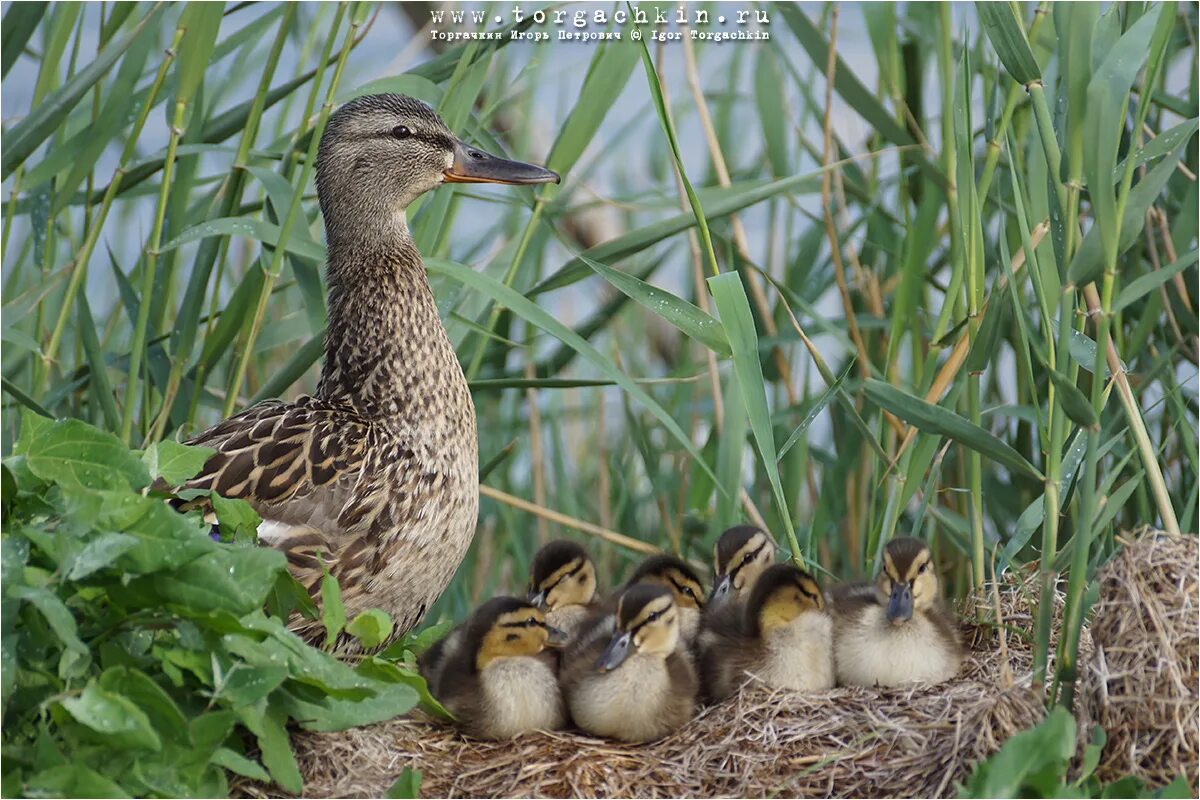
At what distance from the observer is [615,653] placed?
3.25 m

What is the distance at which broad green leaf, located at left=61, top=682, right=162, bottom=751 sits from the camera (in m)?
2.43

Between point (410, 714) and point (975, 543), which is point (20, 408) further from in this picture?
point (975, 543)

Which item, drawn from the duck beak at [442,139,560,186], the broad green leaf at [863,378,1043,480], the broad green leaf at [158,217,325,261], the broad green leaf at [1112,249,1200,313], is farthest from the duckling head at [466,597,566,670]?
the broad green leaf at [1112,249,1200,313]

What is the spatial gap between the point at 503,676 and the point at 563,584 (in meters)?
0.59

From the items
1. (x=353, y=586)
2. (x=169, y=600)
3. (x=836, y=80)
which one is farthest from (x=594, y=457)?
(x=169, y=600)

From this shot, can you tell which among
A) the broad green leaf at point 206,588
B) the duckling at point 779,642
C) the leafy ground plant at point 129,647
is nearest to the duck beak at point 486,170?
the duckling at point 779,642

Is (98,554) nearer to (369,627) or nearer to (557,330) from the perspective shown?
(369,627)

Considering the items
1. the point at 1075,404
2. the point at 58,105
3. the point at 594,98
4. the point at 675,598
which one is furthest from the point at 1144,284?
the point at 58,105

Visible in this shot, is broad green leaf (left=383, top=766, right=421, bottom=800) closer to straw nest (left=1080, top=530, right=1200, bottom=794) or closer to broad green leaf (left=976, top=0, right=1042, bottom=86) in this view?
straw nest (left=1080, top=530, right=1200, bottom=794)

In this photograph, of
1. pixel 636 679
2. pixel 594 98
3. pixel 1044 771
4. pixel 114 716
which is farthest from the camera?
pixel 594 98

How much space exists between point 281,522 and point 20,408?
1.39m

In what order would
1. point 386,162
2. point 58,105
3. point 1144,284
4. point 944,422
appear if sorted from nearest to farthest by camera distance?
point 1144,284
point 944,422
point 58,105
point 386,162

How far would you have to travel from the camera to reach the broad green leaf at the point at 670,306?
3318 millimetres

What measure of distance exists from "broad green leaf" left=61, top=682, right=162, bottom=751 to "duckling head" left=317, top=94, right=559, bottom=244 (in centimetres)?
187
